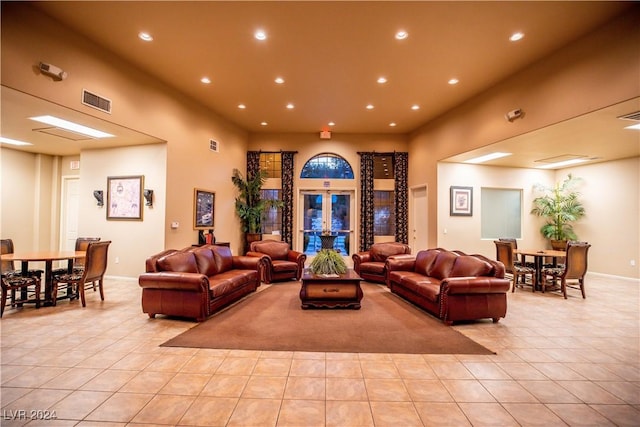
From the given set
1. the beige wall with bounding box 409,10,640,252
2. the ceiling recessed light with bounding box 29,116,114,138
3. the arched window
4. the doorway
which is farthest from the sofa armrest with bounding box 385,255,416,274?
the doorway

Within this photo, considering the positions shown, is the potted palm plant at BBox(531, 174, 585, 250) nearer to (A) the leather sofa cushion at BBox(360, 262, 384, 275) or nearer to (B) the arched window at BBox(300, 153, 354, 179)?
(A) the leather sofa cushion at BBox(360, 262, 384, 275)

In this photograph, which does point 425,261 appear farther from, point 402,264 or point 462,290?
point 462,290

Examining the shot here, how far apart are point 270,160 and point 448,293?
6406 millimetres

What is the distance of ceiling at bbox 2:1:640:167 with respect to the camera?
3408mm

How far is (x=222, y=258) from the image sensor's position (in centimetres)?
523

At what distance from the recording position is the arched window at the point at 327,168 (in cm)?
853

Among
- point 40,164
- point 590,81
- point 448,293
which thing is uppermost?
point 590,81

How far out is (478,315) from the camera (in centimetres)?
374

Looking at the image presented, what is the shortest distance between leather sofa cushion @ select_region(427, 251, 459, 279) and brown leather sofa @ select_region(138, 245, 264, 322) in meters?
3.17

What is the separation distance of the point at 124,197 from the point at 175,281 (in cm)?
329

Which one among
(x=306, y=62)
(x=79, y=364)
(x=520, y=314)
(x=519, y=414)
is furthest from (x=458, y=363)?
(x=306, y=62)

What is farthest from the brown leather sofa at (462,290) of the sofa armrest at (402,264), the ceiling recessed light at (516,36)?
the ceiling recessed light at (516,36)

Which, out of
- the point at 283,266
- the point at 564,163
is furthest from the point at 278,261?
the point at 564,163

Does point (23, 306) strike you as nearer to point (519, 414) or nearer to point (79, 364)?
point (79, 364)
